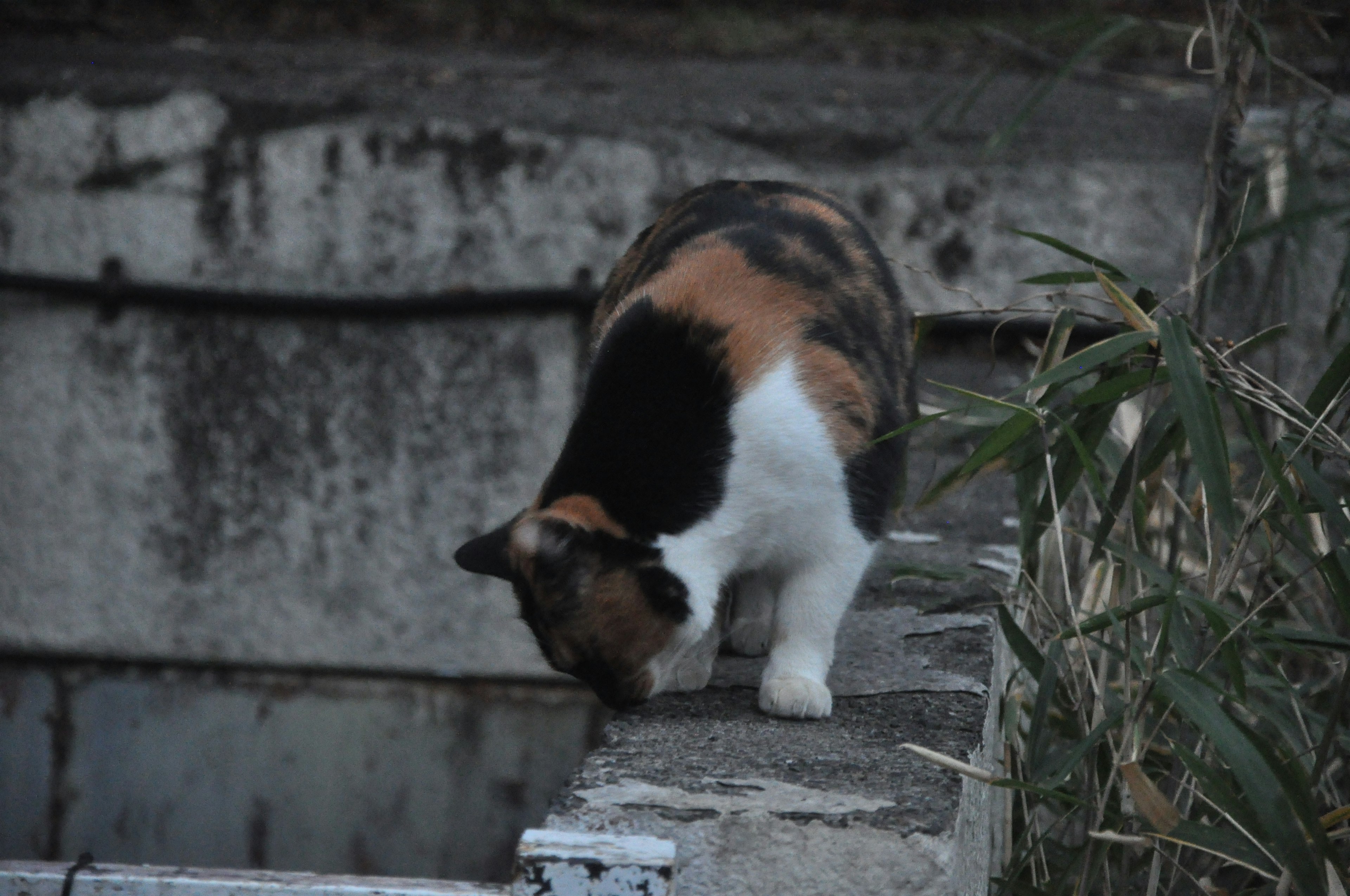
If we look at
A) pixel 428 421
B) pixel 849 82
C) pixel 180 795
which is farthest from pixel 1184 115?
pixel 180 795

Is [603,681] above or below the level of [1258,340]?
below

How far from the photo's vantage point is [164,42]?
4.07 metres

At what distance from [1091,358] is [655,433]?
0.55m

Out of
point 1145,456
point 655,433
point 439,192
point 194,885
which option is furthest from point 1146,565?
point 439,192

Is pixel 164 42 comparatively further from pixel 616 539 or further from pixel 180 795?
pixel 616 539

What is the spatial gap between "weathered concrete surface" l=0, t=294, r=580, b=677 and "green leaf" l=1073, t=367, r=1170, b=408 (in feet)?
6.11

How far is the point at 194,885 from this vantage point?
4.80 ft

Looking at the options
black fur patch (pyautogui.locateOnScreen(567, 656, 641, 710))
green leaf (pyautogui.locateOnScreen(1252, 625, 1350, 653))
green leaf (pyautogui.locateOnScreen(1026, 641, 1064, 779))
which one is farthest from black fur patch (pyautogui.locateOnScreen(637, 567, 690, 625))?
green leaf (pyautogui.locateOnScreen(1252, 625, 1350, 653))

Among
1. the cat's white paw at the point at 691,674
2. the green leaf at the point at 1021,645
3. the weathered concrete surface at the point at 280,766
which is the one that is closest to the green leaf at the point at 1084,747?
the green leaf at the point at 1021,645

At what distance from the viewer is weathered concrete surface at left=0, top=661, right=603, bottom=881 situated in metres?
3.43

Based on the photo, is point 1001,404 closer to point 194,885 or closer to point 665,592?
point 665,592

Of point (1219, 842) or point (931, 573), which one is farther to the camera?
point (931, 573)

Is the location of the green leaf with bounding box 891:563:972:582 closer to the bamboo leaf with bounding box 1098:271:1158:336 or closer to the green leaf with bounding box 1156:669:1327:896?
the bamboo leaf with bounding box 1098:271:1158:336

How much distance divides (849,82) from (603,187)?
1073 millimetres
